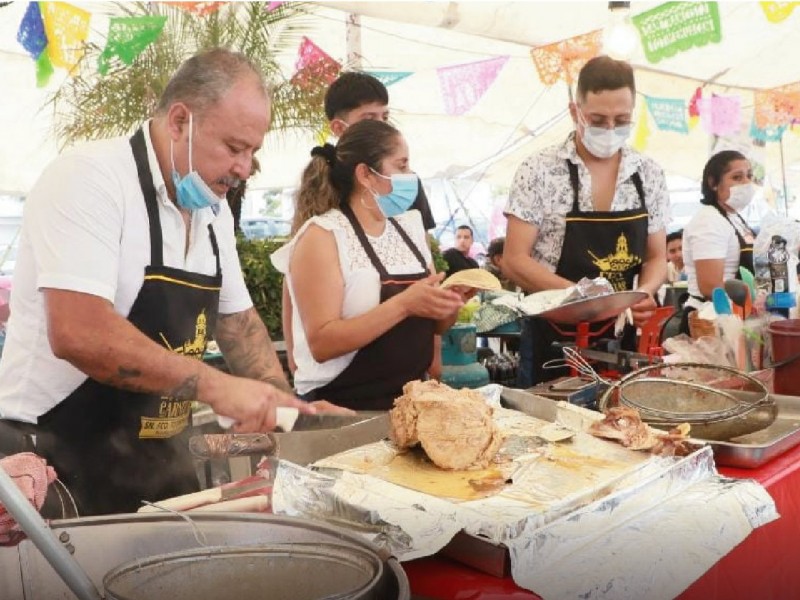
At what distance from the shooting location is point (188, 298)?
80.8 inches

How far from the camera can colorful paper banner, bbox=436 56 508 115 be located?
742 centimetres

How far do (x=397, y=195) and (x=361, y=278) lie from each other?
1.11 ft

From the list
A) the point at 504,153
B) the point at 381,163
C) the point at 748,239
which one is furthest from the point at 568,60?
the point at 381,163

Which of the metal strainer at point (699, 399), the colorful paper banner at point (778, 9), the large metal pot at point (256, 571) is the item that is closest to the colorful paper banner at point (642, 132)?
the colorful paper banner at point (778, 9)

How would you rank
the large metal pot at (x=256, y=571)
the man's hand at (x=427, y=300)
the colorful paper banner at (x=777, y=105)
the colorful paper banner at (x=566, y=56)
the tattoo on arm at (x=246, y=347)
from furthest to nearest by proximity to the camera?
1. the colorful paper banner at (x=777, y=105)
2. the colorful paper banner at (x=566, y=56)
3. the man's hand at (x=427, y=300)
4. the tattoo on arm at (x=246, y=347)
5. the large metal pot at (x=256, y=571)

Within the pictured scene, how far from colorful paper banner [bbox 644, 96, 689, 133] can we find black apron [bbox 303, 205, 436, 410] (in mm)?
6969

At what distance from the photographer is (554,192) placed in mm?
3232

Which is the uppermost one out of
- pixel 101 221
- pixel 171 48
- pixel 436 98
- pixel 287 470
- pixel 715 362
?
pixel 171 48

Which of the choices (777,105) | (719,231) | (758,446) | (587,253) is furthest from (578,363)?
(777,105)

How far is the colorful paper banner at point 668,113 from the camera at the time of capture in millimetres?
8867

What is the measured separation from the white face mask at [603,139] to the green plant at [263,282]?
274 cm

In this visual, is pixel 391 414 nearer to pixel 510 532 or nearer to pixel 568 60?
pixel 510 532

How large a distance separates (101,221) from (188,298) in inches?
11.6

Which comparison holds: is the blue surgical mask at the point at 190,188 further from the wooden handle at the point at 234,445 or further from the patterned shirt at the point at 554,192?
the patterned shirt at the point at 554,192
